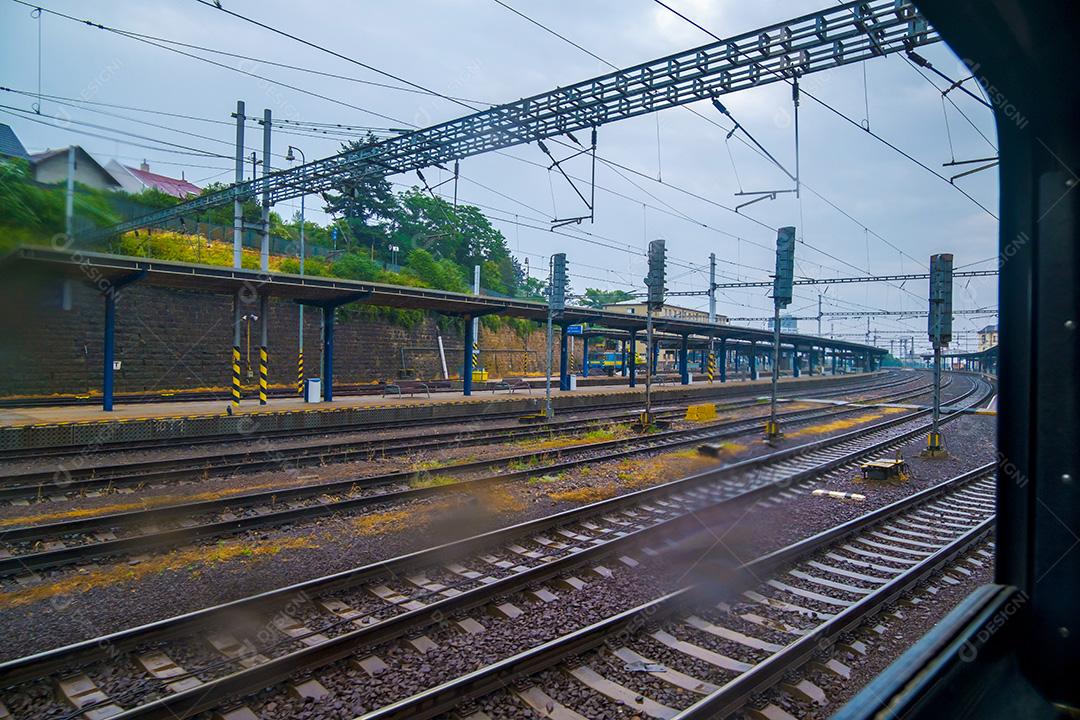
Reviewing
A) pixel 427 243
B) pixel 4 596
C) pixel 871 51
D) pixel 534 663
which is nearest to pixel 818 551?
pixel 534 663

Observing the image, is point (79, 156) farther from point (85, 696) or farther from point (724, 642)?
point (724, 642)

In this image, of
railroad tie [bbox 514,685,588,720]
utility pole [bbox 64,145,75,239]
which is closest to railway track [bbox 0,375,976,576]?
railroad tie [bbox 514,685,588,720]

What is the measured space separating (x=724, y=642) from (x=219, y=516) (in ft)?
21.9

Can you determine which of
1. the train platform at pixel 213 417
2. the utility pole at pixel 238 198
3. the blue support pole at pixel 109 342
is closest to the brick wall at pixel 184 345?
the blue support pole at pixel 109 342

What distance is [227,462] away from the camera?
11.6m

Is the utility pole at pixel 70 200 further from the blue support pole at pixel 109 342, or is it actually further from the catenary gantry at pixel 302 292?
the blue support pole at pixel 109 342

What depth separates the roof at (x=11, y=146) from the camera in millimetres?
2764

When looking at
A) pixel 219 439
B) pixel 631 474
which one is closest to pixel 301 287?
pixel 219 439

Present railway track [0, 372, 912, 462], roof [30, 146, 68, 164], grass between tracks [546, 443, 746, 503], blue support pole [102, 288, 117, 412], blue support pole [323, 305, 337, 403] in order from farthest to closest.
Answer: blue support pole [323, 305, 337, 403] → blue support pole [102, 288, 117, 412] → railway track [0, 372, 912, 462] → grass between tracks [546, 443, 746, 503] → roof [30, 146, 68, 164]

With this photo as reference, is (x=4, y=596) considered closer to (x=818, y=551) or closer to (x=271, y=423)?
(x=818, y=551)

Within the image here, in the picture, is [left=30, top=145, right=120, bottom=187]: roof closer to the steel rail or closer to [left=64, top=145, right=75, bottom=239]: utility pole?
[left=64, top=145, right=75, bottom=239]: utility pole

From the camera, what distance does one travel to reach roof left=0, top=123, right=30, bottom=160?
276 centimetres

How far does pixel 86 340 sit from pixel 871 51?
81.0 ft

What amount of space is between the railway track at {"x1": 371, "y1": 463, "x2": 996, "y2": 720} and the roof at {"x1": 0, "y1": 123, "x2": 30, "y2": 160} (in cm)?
348
